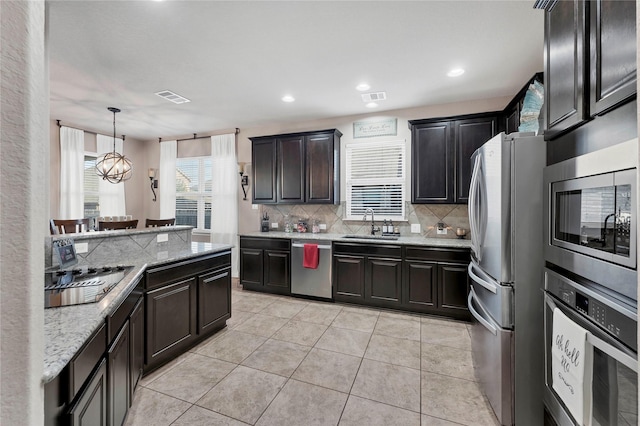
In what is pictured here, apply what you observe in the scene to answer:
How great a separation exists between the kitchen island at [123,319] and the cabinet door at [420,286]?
225cm

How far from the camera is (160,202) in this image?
614 cm

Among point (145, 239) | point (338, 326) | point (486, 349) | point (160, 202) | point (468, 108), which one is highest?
point (468, 108)

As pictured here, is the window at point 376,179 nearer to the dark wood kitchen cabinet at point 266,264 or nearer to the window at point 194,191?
the dark wood kitchen cabinet at point 266,264

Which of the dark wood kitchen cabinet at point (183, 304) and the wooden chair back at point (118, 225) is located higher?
the wooden chair back at point (118, 225)

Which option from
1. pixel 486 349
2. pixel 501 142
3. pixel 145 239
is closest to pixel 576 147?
pixel 501 142

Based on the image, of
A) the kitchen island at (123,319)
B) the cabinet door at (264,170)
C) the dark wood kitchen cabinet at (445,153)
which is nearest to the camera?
the kitchen island at (123,319)

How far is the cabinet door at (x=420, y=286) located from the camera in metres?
3.49

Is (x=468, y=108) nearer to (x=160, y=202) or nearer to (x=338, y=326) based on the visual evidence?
(x=338, y=326)

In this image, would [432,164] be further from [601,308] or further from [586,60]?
[601,308]

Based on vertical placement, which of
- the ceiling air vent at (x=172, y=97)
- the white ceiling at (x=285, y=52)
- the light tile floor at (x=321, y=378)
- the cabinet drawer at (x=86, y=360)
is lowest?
the light tile floor at (x=321, y=378)

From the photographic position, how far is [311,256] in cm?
407

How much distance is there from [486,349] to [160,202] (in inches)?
254

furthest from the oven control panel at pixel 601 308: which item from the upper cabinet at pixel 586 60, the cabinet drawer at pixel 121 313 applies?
the cabinet drawer at pixel 121 313

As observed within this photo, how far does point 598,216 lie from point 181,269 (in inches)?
111
